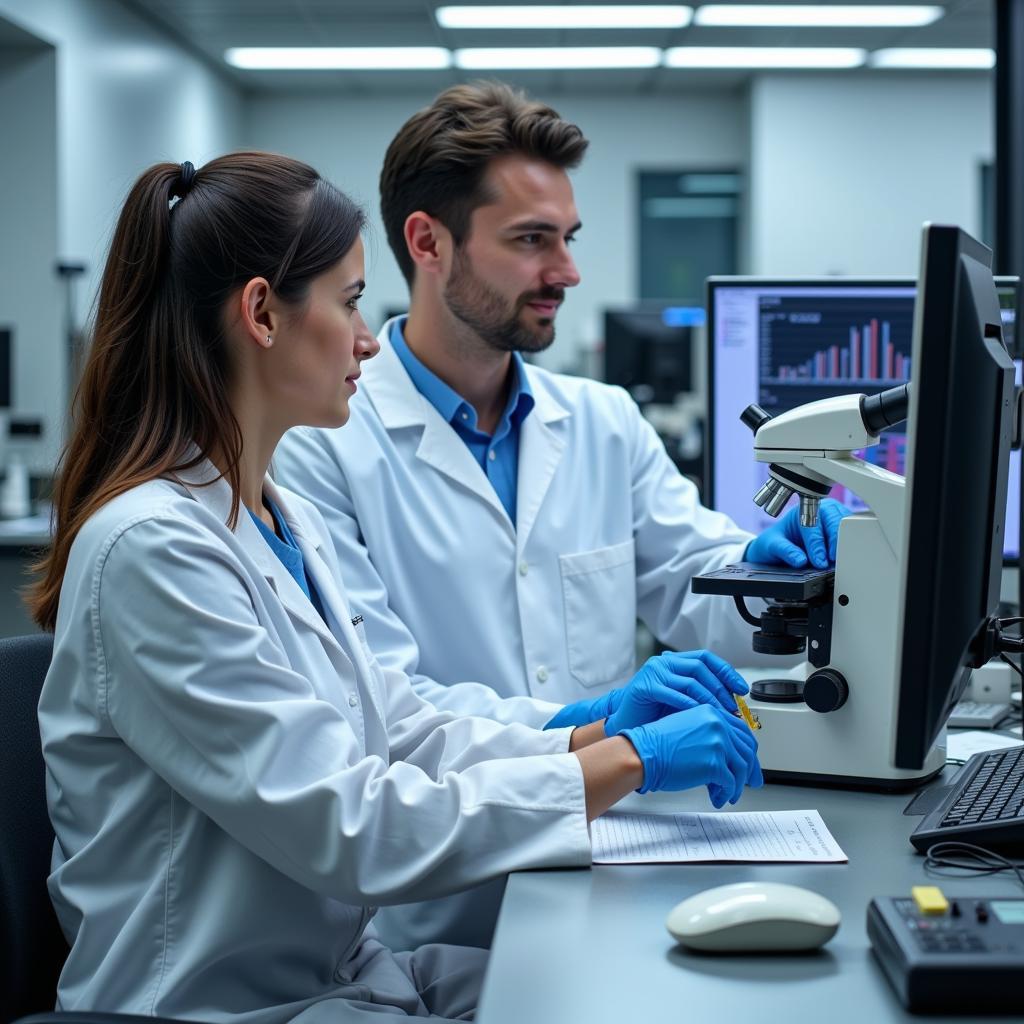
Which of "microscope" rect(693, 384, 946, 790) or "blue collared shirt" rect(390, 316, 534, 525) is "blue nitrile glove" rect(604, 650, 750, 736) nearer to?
"microscope" rect(693, 384, 946, 790)

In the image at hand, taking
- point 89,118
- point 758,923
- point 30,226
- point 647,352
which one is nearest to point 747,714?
point 758,923

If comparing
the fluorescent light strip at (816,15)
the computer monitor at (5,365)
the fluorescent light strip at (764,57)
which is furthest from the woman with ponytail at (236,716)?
the fluorescent light strip at (764,57)

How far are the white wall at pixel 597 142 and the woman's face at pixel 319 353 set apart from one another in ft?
21.9

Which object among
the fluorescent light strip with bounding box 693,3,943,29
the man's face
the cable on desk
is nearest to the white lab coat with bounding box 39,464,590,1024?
the cable on desk

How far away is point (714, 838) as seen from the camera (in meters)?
1.04

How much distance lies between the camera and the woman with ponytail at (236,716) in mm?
939

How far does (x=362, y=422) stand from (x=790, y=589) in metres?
0.74

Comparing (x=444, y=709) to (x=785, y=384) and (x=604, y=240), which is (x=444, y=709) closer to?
(x=785, y=384)

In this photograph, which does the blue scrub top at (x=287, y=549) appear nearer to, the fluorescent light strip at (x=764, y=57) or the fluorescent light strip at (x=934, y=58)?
the fluorescent light strip at (x=764, y=57)

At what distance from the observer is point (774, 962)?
79 centimetres

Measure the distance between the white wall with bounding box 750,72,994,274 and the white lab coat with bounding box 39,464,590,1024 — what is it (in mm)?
6876

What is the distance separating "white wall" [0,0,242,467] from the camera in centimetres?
503

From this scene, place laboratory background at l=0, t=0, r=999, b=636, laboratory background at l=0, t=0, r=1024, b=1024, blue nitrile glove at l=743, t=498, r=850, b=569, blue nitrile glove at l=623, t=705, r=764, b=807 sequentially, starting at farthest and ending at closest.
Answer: laboratory background at l=0, t=0, r=999, b=636 → blue nitrile glove at l=743, t=498, r=850, b=569 → blue nitrile glove at l=623, t=705, r=764, b=807 → laboratory background at l=0, t=0, r=1024, b=1024

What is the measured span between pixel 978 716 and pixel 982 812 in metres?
0.52
